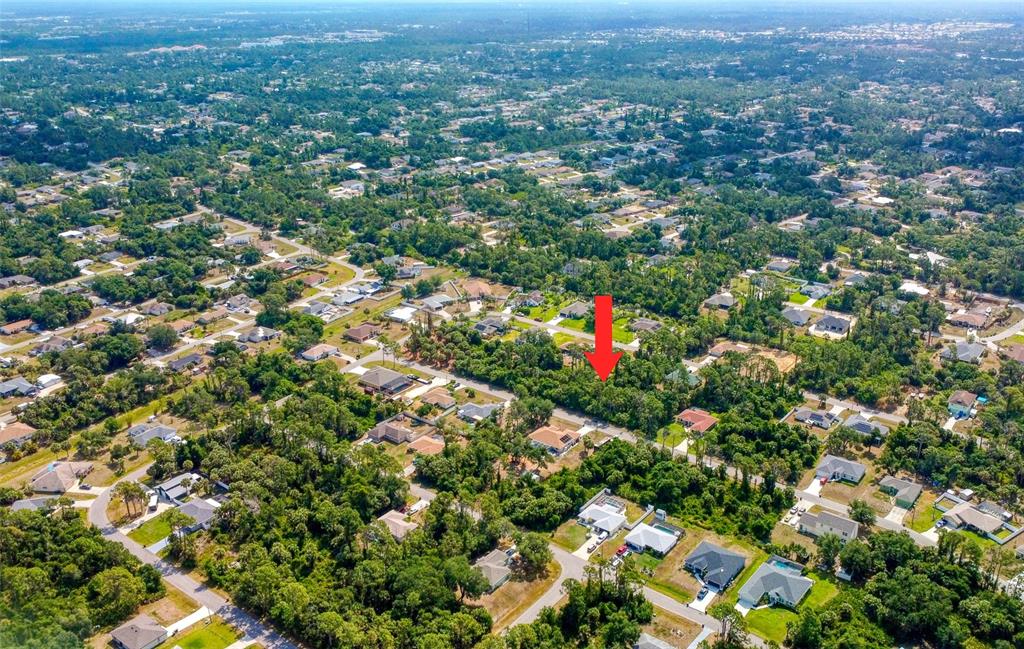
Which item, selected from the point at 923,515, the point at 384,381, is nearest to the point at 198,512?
the point at 384,381

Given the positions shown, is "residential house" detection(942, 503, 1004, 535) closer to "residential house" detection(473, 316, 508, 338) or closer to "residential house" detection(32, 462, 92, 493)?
"residential house" detection(473, 316, 508, 338)

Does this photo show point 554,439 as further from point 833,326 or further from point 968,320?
point 968,320

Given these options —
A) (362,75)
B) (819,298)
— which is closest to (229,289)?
(819,298)

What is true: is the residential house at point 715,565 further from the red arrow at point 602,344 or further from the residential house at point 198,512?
the residential house at point 198,512

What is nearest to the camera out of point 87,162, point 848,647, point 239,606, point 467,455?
point 848,647

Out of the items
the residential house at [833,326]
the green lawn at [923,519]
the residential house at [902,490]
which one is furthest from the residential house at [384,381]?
the residential house at [833,326]

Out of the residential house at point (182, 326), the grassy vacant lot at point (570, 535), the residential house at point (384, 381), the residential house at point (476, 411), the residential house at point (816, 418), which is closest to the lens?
the grassy vacant lot at point (570, 535)

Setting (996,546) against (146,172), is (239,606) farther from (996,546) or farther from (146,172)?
(146,172)
